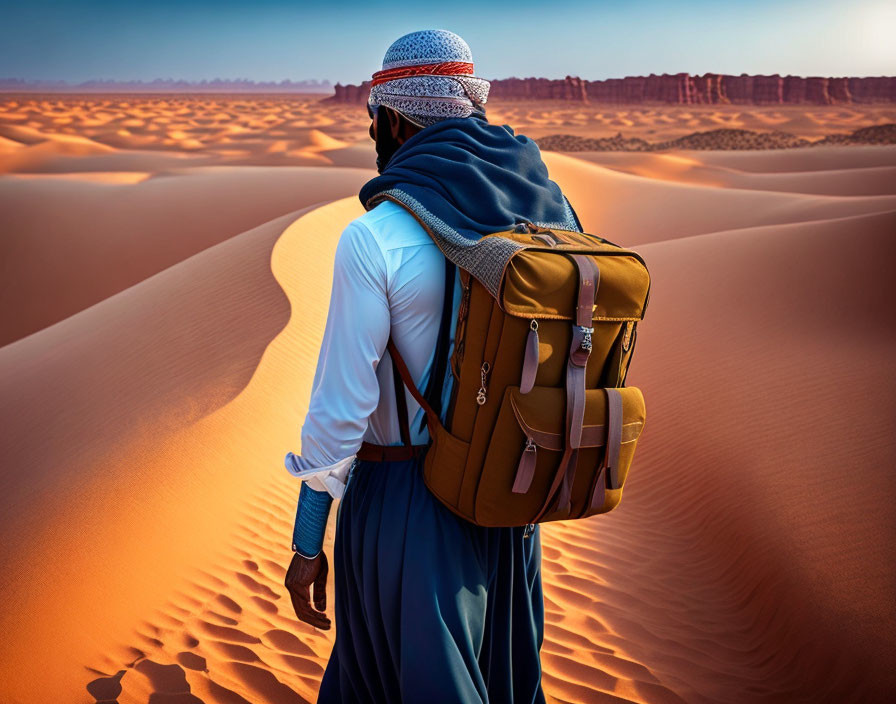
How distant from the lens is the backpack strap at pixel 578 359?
5.24 ft

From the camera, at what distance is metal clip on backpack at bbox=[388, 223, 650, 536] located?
1.59 m

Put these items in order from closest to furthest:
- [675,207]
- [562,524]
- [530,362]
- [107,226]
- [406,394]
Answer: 1. [530,362]
2. [406,394]
3. [562,524]
4. [107,226]
5. [675,207]

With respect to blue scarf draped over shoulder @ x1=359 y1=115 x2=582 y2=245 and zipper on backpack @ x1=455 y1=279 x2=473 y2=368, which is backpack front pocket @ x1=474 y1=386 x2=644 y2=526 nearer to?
zipper on backpack @ x1=455 y1=279 x2=473 y2=368

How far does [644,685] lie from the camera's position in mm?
3918

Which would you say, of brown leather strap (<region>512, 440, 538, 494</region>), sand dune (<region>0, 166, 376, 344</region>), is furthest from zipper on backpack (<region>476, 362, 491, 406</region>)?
sand dune (<region>0, 166, 376, 344</region>)

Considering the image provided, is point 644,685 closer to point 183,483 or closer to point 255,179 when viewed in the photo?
point 183,483

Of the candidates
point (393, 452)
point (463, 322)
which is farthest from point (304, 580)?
point (463, 322)

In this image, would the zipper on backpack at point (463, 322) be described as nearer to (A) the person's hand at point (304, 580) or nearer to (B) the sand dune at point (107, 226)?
(A) the person's hand at point (304, 580)

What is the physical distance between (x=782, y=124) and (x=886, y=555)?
92447mm

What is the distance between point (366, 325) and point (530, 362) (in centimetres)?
41

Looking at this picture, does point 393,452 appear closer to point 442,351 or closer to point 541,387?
point 442,351

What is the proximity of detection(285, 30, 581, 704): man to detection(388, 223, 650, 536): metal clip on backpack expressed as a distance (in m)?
0.09

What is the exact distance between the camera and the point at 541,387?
1628 mm

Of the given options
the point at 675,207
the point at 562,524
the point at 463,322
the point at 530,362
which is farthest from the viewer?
the point at 675,207
